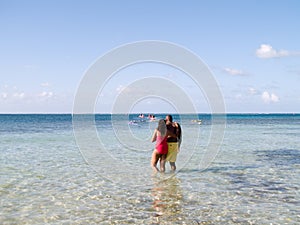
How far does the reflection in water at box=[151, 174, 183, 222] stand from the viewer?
8.52 meters

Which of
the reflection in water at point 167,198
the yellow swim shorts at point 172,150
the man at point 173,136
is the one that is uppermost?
the man at point 173,136

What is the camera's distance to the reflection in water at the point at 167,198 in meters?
8.52

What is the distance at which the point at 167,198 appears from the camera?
10102mm

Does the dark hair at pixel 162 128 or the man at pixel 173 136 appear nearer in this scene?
the dark hair at pixel 162 128

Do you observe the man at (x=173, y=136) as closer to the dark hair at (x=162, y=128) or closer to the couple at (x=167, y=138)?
the couple at (x=167, y=138)

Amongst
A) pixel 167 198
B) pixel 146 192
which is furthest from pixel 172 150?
pixel 167 198

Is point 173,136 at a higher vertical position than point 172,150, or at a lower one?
higher

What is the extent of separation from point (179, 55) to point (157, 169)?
4.96 meters

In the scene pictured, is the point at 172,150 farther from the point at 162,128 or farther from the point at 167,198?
the point at 167,198

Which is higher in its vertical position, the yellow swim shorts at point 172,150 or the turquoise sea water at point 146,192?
the yellow swim shorts at point 172,150

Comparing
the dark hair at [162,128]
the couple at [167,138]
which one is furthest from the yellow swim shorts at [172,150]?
the dark hair at [162,128]

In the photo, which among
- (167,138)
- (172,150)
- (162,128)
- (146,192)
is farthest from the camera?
(172,150)

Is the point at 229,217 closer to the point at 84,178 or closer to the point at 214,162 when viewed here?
the point at 84,178

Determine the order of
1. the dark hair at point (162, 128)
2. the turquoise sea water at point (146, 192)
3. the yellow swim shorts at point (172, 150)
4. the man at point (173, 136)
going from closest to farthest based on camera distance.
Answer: the turquoise sea water at point (146, 192) < the dark hair at point (162, 128) < the man at point (173, 136) < the yellow swim shorts at point (172, 150)
